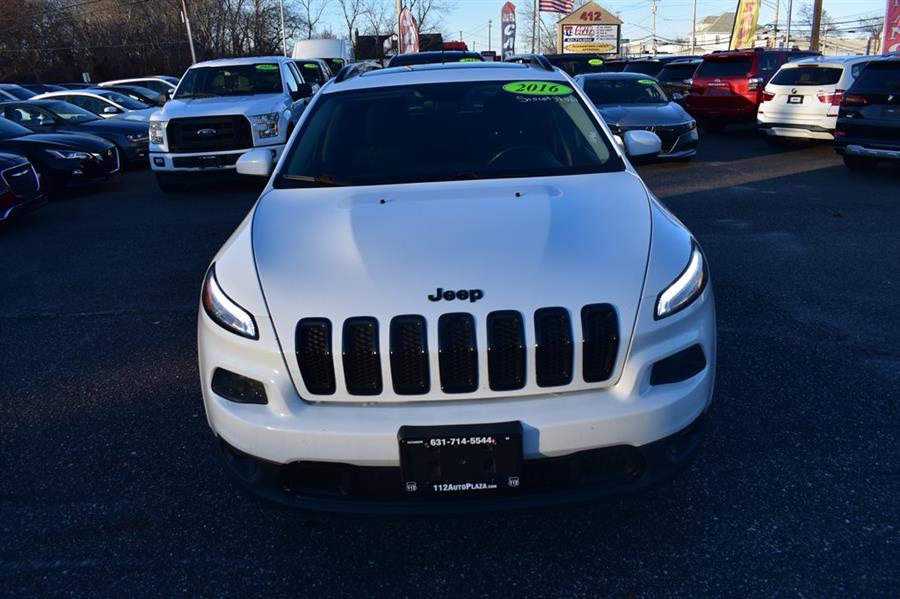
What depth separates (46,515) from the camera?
304 centimetres

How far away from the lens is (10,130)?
11.4 metres

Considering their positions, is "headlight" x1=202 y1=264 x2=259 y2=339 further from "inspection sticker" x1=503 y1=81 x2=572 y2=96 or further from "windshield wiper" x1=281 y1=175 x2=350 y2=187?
"inspection sticker" x1=503 y1=81 x2=572 y2=96

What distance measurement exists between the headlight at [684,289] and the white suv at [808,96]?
11.5 meters

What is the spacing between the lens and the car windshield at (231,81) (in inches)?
465

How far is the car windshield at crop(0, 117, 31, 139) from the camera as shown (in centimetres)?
1121

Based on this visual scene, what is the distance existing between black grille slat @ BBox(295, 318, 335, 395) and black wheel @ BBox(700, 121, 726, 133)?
1624 cm

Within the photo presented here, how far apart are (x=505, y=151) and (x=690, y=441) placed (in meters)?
1.75

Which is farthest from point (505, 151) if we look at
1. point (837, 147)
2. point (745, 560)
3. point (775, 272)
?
point (837, 147)

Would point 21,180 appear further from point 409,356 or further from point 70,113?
point 409,356

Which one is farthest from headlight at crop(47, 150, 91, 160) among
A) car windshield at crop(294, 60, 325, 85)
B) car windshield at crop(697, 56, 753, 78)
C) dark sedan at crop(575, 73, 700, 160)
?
car windshield at crop(697, 56, 753, 78)

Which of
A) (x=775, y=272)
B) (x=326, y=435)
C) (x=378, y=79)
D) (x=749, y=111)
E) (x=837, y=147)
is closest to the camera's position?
(x=326, y=435)

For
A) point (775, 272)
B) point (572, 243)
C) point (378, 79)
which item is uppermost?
point (378, 79)

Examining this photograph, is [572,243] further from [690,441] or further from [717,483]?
[717,483]

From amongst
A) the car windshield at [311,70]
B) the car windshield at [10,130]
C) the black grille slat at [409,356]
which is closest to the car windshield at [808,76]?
the car windshield at [311,70]
